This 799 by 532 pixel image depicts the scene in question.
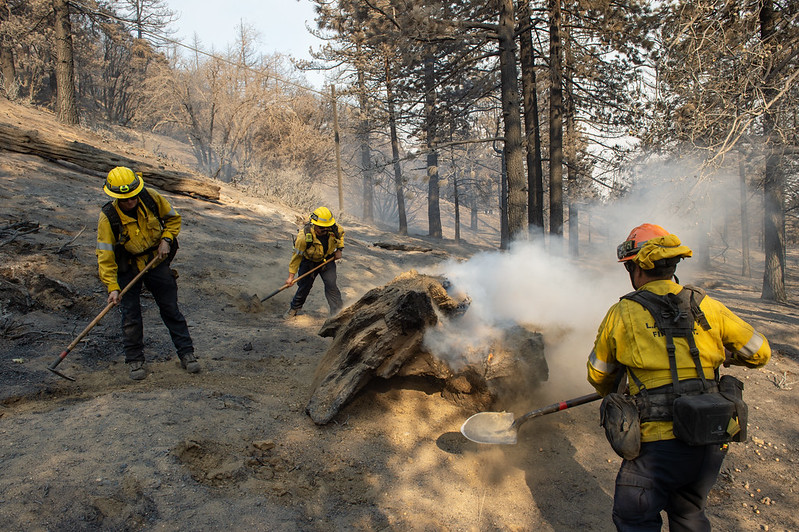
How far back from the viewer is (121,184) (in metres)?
3.97

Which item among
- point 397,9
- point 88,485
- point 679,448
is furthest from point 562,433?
point 397,9

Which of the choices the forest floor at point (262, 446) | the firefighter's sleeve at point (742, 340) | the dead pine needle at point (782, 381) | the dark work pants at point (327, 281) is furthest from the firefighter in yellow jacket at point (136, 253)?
the dead pine needle at point (782, 381)

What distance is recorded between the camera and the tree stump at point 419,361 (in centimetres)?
404

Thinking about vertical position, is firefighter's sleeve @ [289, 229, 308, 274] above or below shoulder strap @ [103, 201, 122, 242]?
below

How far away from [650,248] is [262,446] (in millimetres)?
2889

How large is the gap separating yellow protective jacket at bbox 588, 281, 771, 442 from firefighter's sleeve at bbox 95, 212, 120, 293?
4.06 m

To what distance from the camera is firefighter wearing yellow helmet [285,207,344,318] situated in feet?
22.0

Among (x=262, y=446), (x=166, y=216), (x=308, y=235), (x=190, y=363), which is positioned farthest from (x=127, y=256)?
(x=308, y=235)

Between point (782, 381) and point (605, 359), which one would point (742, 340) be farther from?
point (782, 381)

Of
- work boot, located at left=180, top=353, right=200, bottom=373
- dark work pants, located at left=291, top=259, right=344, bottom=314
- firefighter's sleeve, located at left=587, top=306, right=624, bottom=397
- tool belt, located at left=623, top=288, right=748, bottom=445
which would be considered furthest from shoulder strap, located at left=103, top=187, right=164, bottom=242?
tool belt, located at left=623, top=288, right=748, bottom=445

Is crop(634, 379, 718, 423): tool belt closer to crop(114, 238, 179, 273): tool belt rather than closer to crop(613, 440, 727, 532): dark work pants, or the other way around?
crop(613, 440, 727, 532): dark work pants

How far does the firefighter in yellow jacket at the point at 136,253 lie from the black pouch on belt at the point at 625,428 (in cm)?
380

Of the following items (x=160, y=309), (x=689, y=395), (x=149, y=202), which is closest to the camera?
(x=689, y=395)

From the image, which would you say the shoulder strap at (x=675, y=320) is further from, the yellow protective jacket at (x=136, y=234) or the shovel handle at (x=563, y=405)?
the yellow protective jacket at (x=136, y=234)
